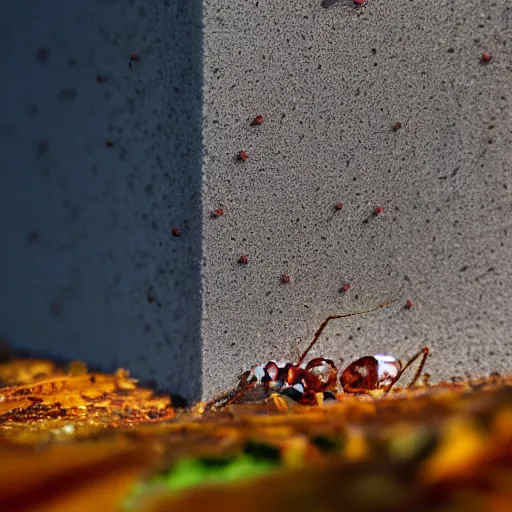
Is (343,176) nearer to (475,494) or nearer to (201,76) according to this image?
(201,76)

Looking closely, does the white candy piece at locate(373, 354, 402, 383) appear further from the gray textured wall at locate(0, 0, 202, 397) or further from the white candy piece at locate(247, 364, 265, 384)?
the gray textured wall at locate(0, 0, 202, 397)

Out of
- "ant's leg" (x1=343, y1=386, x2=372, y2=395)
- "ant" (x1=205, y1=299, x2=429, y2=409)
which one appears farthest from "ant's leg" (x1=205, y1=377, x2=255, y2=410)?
"ant's leg" (x1=343, y1=386, x2=372, y2=395)

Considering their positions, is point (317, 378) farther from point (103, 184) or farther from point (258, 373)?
point (103, 184)

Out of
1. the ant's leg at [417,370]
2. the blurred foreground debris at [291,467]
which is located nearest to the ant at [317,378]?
the ant's leg at [417,370]

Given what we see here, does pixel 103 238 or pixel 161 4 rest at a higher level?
pixel 161 4

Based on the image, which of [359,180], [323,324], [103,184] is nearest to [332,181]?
[359,180]

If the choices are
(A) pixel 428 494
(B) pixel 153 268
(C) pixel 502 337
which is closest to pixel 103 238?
(B) pixel 153 268

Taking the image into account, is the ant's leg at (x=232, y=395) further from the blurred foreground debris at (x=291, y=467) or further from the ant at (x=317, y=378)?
the blurred foreground debris at (x=291, y=467)
